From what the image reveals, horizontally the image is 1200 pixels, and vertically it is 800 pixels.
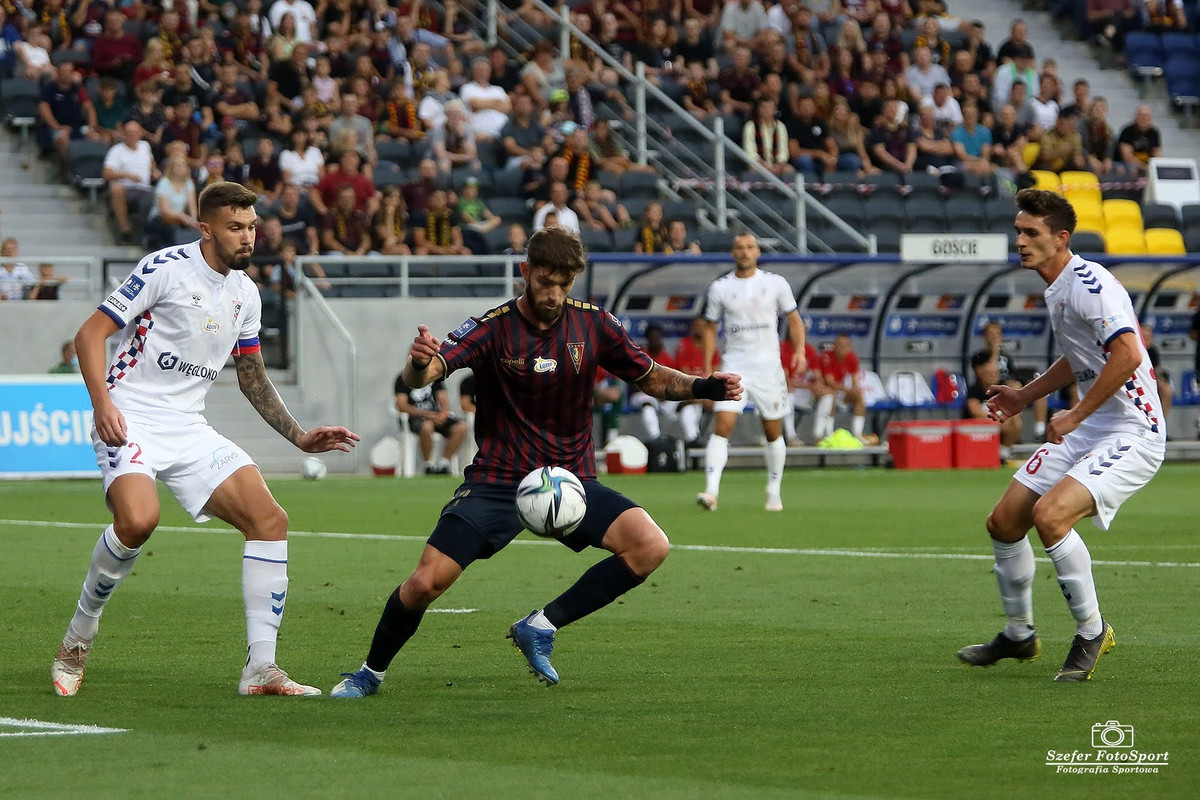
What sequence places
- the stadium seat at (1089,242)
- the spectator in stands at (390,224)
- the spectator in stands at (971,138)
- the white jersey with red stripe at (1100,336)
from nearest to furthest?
the white jersey with red stripe at (1100,336) < the spectator in stands at (390,224) < the stadium seat at (1089,242) < the spectator in stands at (971,138)

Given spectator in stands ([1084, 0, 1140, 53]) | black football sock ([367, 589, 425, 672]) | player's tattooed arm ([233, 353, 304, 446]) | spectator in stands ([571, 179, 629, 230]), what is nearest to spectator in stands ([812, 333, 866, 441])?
spectator in stands ([571, 179, 629, 230])

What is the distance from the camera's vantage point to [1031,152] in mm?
31391

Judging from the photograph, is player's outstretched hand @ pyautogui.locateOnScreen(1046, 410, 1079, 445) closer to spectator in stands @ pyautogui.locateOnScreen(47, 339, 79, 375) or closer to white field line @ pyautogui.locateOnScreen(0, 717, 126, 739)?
white field line @ pyautogui.locateOnScreen(0, 717, 126, 739)

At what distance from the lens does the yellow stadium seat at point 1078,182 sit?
30125 millimetres

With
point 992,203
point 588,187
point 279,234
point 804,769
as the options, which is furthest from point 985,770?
point 992,203

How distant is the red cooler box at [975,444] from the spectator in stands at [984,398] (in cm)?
27

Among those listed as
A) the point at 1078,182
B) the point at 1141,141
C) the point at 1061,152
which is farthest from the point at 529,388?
the point at 1141,141

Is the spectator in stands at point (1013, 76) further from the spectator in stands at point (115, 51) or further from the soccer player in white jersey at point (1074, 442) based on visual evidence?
the soccer player in white jersey at point (1074, 442)

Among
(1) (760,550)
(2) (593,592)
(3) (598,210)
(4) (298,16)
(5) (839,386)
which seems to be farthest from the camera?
(4) (298,16)

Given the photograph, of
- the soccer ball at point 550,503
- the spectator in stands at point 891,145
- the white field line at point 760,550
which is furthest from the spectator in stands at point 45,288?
the soccer ball at point 550,503

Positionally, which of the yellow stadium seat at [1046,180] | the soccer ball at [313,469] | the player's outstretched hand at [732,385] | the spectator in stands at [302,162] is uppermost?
the player's outstretched hand at [732,385]

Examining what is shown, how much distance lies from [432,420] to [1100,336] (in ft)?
54.7

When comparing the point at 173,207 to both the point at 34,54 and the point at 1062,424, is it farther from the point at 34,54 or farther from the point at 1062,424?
the point at 1062,424

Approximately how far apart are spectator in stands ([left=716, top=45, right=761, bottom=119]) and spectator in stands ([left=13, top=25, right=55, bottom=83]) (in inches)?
406
